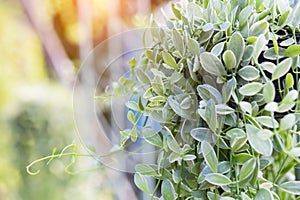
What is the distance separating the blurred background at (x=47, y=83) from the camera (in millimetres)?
1165

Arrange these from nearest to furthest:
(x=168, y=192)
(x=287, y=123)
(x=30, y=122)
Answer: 1. (x=287, y=123)
2. (x=168, y=192)
3. (x=30, y=122)

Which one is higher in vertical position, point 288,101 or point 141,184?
point 288,101

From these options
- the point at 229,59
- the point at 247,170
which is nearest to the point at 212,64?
the point at 229,59

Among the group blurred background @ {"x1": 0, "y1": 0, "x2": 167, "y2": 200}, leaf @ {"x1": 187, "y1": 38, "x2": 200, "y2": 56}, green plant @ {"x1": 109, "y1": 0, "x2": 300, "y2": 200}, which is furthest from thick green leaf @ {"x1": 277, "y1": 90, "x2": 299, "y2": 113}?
blurred background @ {"x1": 0, "y1": 0, "x2": 167, "y2": 200}

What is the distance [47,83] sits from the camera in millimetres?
1383

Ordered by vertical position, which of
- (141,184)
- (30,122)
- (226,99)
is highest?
(226,99)

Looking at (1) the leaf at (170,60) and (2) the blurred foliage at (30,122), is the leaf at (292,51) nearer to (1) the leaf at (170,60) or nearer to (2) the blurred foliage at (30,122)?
(1) the leaf at (170,60)

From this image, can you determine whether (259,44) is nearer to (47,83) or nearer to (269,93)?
(269,93)

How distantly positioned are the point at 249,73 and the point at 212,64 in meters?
0.04

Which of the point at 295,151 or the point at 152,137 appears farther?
the point at 152,137

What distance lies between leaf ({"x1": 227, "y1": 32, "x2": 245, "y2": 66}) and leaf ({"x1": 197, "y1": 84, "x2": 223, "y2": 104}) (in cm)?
4

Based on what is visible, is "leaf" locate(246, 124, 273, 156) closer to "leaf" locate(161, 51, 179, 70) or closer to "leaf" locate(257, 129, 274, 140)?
"leaf" locate(257, 129, 274, 140)

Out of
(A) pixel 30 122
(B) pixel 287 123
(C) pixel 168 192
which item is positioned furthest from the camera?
(A) pixel 30 122

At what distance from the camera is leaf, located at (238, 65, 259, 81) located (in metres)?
0.38
